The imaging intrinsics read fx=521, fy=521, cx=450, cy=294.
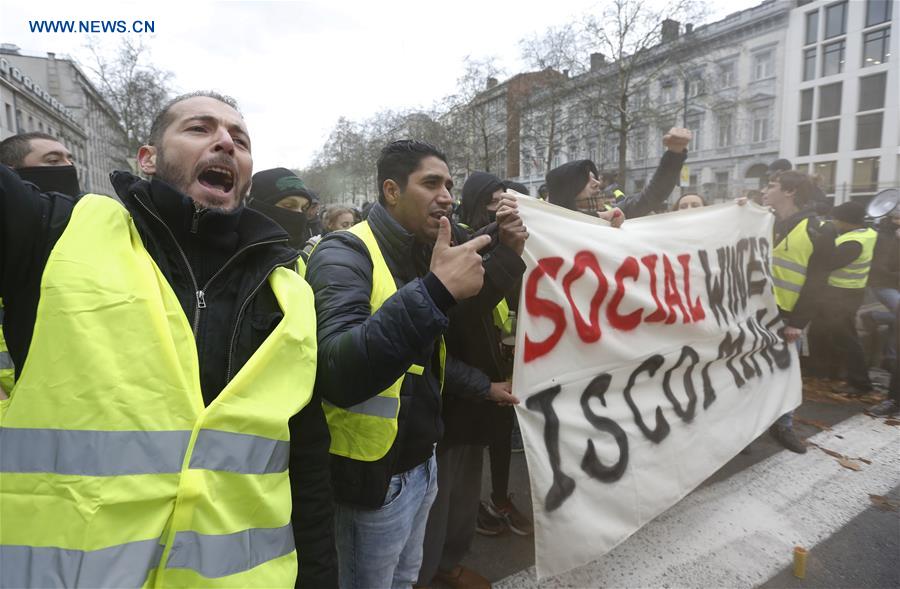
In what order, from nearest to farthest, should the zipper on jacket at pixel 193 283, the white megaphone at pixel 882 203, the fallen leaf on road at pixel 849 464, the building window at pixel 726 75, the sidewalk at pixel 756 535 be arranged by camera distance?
the zipper on jacket at pixel 193 283
the sidewalk at pixel 756 535
the fallen leaf on road at pixel 849 464
the white megaphone at pixel 882 203
the building window at pixel 726 75

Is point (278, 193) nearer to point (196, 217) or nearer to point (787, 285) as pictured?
point (196, 217)

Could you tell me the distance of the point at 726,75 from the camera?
35156mm

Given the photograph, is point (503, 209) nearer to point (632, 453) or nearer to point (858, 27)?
point (632, 453)

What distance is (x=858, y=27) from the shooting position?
32.1 m

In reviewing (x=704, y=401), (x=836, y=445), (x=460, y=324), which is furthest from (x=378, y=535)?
(x=836, y=445)

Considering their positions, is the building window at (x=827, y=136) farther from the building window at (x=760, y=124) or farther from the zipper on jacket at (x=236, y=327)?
the zipper on jacket at (x=236, y=327)

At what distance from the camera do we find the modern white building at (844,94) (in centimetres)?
2994

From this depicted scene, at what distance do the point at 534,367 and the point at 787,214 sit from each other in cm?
390

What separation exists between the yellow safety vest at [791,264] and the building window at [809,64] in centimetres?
3804

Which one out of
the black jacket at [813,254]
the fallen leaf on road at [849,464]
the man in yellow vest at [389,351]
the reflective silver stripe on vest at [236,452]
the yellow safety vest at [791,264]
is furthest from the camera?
the yellow safety vest at [791,264]

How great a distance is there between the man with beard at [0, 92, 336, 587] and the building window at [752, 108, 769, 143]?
39284mm

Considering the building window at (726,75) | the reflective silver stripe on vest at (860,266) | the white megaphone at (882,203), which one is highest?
the building window at (726,75)

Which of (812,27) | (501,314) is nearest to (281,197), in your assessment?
(501,314)

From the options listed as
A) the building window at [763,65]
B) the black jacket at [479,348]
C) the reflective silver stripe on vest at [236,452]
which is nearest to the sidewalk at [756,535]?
the black jacket at [479,348]
